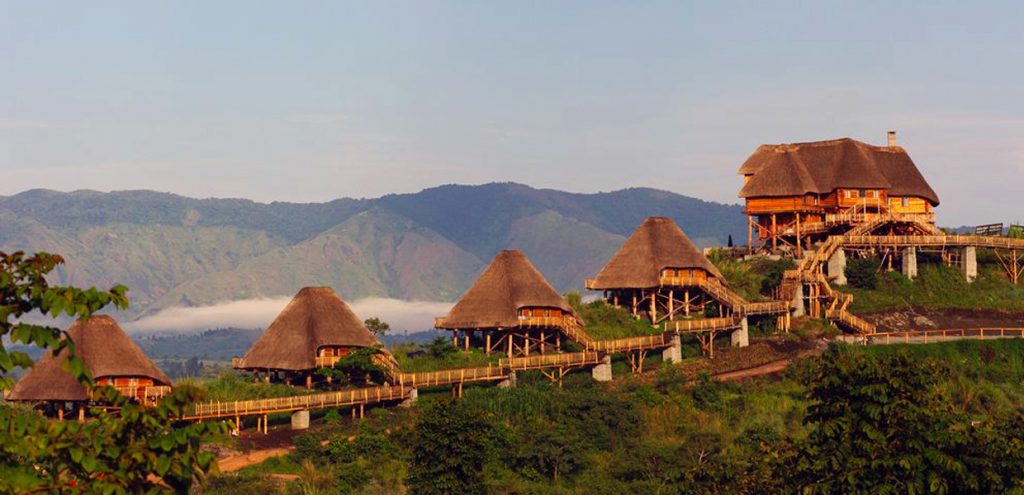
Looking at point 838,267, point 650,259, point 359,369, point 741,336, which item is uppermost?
point 650,259

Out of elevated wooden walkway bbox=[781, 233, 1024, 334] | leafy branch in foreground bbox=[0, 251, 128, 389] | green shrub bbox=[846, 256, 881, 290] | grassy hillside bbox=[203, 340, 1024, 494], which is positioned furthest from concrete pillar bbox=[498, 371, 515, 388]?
leafy branch in foreground bbox=[0, 251, 128, 389]

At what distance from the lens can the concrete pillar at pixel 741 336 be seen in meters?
61.5

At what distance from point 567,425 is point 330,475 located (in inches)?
349

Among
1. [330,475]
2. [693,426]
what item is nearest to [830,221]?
[693,426]

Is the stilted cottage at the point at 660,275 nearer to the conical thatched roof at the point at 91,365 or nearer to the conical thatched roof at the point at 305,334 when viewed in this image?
the conical thatched roof at the point at 305,334

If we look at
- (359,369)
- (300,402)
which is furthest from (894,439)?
(359,369)

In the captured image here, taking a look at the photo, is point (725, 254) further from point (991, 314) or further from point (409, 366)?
point (409, 366)

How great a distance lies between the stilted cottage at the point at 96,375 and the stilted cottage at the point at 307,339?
12.4ft

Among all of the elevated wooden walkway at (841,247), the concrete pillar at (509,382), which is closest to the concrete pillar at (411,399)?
the concrete pillar at (509,382)

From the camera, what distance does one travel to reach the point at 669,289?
2507 inches

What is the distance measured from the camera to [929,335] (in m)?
61.2

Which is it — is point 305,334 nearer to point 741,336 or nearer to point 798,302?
point 741,336

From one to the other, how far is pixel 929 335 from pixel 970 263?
971 cm

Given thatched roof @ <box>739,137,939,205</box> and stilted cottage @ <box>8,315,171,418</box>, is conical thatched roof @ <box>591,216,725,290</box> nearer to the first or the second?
thatched roof @ <box>739,137,939,205</box>
